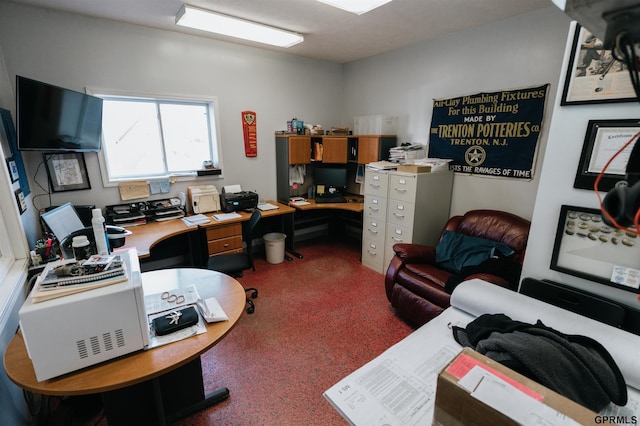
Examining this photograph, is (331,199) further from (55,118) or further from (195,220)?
(55,118)

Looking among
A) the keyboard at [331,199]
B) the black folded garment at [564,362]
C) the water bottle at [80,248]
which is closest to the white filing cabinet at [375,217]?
the keyboard at [331,199]

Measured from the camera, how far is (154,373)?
3.57ft

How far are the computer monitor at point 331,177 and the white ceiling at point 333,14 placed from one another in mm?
1702

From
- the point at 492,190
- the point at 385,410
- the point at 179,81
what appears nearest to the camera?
the point at 385,410

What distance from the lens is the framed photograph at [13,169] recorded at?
6.32 feet

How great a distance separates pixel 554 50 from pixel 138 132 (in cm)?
427

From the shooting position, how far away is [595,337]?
1.24 m

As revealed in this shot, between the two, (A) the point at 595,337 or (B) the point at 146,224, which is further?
(B) the point at 146,224

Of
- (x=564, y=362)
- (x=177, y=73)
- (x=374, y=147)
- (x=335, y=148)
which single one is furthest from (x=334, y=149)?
(x=564, y=362)

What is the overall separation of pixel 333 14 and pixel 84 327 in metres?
2.96

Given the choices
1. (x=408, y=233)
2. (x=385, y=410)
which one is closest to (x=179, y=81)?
(x=408, y=233)

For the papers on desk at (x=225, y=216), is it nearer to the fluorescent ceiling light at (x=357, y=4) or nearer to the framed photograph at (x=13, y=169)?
the framed photograph at (x=13, y=169)

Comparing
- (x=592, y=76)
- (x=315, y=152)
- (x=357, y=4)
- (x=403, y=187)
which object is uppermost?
(x=357, y=4)

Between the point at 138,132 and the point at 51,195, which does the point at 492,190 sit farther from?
the point at 51,195
